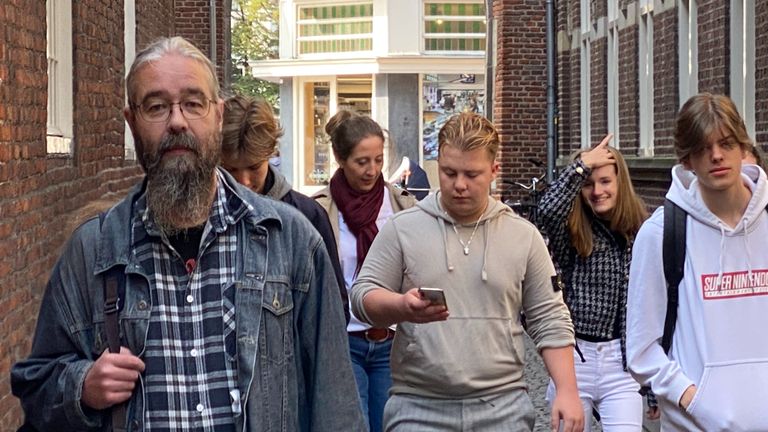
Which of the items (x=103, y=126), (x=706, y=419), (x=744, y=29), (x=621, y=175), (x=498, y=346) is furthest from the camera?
(x=744, y=29)

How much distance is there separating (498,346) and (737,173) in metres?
0.95

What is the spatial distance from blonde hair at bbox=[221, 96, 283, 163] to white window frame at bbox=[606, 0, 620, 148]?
14.1m

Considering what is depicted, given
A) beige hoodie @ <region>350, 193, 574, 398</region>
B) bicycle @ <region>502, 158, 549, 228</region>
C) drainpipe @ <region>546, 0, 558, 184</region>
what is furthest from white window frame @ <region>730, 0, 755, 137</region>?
drainpipe @ <region>546, 0, 558, 184</region>

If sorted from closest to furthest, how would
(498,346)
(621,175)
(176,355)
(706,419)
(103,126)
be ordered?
(176,355) < (706,419) < (498,346) < (621,175) < (103,126)

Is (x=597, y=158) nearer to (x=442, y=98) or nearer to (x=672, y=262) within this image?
(x=672, y=262)

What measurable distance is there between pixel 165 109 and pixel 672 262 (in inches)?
80.7

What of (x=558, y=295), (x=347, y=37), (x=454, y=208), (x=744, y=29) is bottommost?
(x=558, y=295)

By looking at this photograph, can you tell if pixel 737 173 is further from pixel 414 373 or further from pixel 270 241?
pixel 270 241

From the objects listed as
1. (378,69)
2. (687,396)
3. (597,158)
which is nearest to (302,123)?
(378,69)

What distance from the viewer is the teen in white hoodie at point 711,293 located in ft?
14.1

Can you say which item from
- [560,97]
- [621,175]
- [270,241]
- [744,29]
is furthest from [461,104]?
[270,241]

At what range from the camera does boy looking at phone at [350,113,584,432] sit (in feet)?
15.4

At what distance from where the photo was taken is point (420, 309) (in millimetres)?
4238

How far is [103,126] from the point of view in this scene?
401 inches
